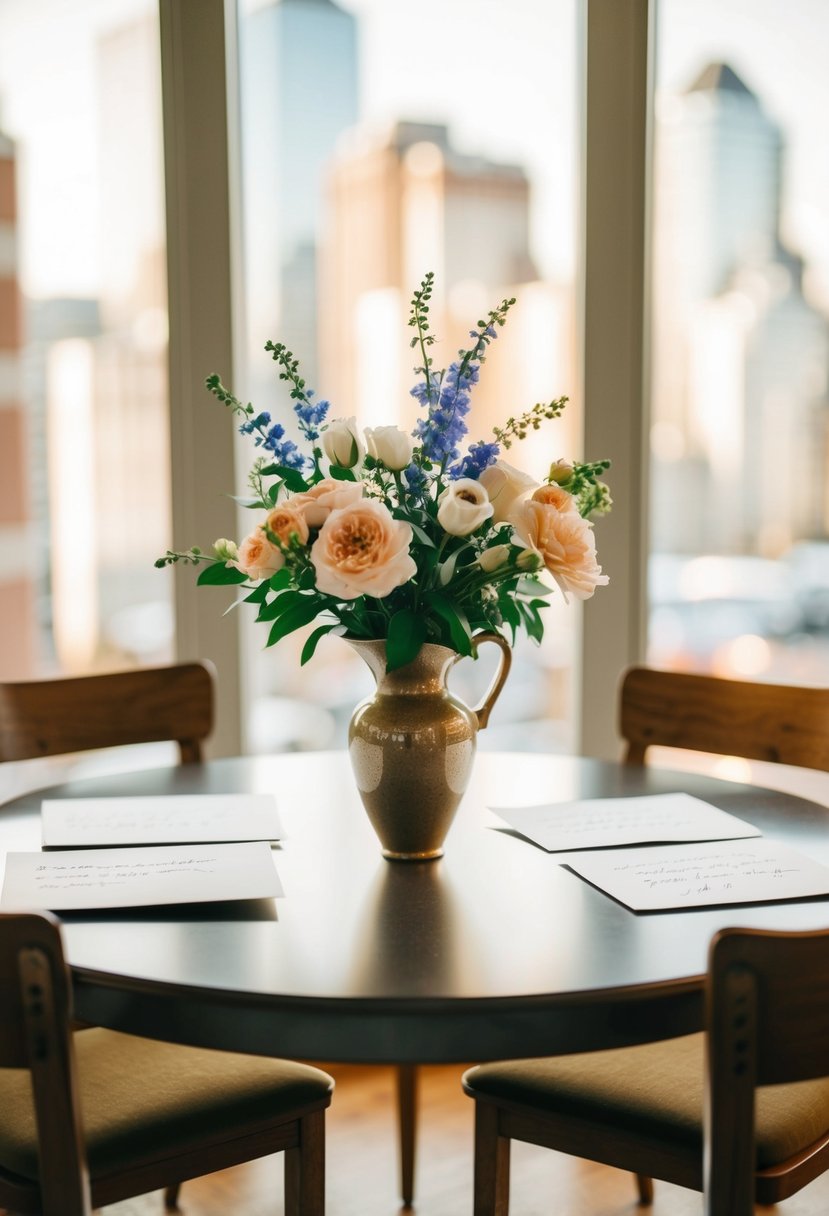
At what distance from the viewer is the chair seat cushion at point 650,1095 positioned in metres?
1.35

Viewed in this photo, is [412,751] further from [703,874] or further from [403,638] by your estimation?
[703,874]

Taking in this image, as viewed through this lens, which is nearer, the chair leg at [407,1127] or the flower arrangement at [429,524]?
the flower arrangement at [429,524]

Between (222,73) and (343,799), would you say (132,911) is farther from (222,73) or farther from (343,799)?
(222,73)

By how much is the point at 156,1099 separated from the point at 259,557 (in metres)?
0.65

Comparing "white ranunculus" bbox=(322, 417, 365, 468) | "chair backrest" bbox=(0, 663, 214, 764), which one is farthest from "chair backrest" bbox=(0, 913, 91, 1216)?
"chair backrest" bbox=(0, 663, 214, 764)

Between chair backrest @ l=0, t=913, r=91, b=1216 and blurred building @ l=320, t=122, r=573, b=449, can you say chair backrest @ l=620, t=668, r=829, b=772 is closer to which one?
blurred building @ l=320, t=122, r=573, b=449

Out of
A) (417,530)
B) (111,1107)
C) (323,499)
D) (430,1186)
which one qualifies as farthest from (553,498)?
(430,1186)

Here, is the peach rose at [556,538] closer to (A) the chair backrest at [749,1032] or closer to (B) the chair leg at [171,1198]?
(A) the chair backrest at [749,1032]

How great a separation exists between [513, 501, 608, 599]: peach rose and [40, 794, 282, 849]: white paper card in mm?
487

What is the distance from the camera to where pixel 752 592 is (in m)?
2.71

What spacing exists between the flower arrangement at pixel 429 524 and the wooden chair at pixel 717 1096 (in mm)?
497

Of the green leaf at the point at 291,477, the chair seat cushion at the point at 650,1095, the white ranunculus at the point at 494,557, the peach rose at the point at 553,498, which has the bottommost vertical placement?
the chair seat cushion at the point at 650,1095

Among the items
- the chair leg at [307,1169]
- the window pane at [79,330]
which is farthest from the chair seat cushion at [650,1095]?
the window pane at [79,330]

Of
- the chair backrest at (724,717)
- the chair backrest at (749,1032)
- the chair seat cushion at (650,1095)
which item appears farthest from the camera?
the chair backrest at (724,717)
